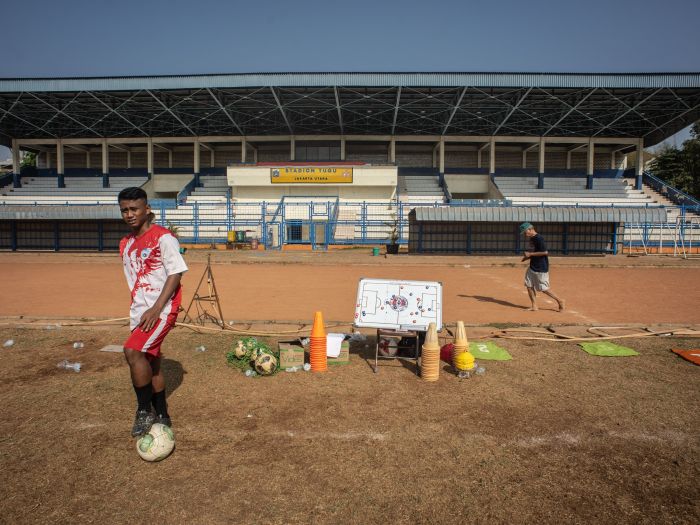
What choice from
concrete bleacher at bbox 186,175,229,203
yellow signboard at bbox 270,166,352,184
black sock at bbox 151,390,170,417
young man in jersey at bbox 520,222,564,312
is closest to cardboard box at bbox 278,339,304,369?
black sock at bbox 151,390,170,417

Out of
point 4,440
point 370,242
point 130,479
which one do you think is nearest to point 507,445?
point 130,479

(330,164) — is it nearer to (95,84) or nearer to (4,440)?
(95,84)

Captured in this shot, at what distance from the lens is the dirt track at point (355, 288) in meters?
9.25

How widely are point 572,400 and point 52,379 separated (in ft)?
19.1

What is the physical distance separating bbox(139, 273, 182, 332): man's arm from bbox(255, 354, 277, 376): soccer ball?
195 centimetres

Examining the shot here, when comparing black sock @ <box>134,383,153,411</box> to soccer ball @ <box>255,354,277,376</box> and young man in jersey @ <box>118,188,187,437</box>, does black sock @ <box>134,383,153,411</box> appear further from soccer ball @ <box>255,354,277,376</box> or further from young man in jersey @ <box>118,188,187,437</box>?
soccer ball @ <box>255,354,277,376</box>

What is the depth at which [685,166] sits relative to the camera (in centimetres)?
5047

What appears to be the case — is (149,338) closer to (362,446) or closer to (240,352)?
(362,446)

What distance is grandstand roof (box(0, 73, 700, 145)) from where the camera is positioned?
33.3m

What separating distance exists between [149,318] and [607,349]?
6.08 m

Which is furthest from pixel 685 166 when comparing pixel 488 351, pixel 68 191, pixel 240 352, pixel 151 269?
pixel 68 191

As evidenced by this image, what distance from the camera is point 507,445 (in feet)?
12.4

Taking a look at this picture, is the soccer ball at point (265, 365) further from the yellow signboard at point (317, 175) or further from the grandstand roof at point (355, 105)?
the yellow signboard at point (317, 175)

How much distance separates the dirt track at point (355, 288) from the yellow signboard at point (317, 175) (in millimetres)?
14458
